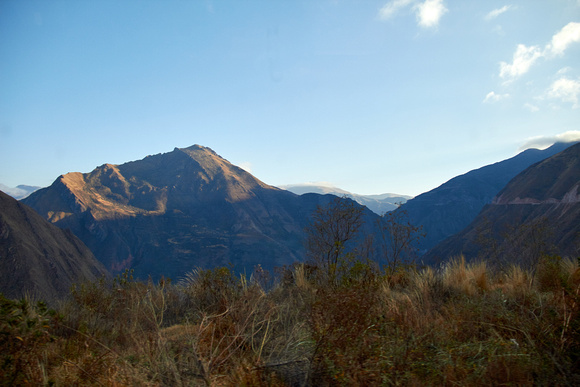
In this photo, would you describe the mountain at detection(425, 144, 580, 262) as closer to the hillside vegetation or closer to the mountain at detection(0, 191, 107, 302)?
the hillside vegetation

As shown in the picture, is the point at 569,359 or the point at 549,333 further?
the point at 549,333

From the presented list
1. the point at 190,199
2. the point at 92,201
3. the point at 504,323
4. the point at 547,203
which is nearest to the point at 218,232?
the point at 190,199

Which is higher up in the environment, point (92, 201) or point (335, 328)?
point (92, 201)

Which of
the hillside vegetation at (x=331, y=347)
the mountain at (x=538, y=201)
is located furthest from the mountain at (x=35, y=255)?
the mountain at (x=538, y=201)

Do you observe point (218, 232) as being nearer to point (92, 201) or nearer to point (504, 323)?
point (92, 201)

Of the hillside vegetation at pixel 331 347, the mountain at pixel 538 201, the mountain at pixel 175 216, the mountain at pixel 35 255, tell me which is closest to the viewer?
the hillside vegetation at pixel 331 347

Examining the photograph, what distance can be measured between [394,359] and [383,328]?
3.27 ft

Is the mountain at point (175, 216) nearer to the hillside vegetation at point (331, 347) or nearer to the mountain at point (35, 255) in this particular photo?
the mountain at point (35, 255)

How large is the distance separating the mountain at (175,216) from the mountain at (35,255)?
39520mm

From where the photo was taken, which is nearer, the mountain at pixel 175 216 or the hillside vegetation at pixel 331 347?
the hillside vegetation at pixel 331 347

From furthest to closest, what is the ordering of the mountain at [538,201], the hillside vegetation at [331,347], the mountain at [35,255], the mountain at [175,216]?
the mountain at [175,216] < the mountain at [538,201] < the mountain at [35,255] < the hillside vegetation at [331,347]

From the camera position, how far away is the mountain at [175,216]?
123625 mm

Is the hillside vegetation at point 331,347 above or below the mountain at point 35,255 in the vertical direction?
above

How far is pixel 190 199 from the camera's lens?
165500mm
